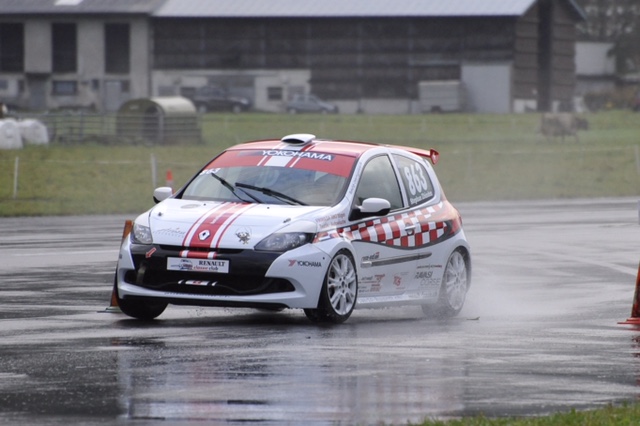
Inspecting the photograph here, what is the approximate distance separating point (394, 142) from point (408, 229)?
43.1m

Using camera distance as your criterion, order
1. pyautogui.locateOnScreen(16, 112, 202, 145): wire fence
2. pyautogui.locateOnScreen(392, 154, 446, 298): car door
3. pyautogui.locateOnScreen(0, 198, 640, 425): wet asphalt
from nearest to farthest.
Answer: pyautogui.locateOnScreen(0, 198, 640, 425): wet asphalt → pyautogui.locateOnScreen(392, 154, 446, 298): car door → pyautogui.locateOnScreen(16, 112, 202, 145): wire fence

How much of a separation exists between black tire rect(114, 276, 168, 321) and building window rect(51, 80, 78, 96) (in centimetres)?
8020

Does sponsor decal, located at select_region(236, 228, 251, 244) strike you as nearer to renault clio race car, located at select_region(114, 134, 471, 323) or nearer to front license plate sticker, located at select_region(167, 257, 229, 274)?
renault clio race car, located at select_region(114, 134, 471, 323)

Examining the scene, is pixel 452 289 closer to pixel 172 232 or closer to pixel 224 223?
pixel 224 223

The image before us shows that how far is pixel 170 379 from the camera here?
376 inches

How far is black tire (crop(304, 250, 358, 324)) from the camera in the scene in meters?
12.9

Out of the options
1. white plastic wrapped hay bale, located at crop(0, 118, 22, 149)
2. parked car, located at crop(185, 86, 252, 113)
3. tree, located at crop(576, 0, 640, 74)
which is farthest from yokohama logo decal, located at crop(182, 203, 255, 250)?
tree, located at crop(576, 0, 640, 74)

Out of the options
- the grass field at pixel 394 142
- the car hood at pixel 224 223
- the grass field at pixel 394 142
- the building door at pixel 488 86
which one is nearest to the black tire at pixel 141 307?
the car hood at pixel 224 223

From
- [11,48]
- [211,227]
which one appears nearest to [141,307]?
[211,227]

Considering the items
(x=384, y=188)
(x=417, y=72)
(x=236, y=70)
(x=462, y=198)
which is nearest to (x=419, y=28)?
(x=417, y=72)

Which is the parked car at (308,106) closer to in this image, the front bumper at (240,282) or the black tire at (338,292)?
the black tire at (338,292)

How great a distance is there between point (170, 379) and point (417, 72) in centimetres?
8066

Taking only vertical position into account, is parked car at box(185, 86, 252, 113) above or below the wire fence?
above

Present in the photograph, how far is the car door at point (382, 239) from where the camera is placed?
44.4 ft
